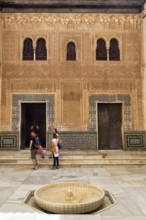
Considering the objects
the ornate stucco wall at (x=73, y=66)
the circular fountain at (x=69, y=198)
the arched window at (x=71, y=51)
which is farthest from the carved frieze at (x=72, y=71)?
the circular fountain at (x=69, y=198)

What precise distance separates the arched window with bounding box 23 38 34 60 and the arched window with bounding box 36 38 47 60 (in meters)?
0.22

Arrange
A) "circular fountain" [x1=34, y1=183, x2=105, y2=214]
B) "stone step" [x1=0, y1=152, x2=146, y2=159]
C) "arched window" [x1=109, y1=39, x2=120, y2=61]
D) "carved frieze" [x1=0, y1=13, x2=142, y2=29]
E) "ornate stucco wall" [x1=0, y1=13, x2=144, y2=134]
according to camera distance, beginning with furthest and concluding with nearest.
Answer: "arched window" [x1=109, y1=39, x2=120, y2=61] → "carved frieze" [x1=0, y1=13, x2=142, y2=29] → "ornate stucco wall" [x1=0, y1=13, x2=144, y2=134] → "stone step" [x1=0, y1=152, x2=146, y2=159] → "circular fountain" [x1=34, y1=183, x2=105, y2=214]

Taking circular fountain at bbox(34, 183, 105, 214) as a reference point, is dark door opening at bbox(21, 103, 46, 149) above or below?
above

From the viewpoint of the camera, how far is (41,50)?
882 centimetres

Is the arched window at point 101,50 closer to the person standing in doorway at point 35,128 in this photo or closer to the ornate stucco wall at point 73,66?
the ornate stucco wall at point 73,66

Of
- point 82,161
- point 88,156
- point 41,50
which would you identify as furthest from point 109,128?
point 41,50

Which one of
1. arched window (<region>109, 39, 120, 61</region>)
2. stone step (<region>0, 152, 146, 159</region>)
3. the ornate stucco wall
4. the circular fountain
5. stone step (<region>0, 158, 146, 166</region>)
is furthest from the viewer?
arched window (<region>109, 39, 120, 61</region>)

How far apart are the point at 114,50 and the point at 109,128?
292 centimetres

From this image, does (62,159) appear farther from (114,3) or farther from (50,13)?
(114,3)

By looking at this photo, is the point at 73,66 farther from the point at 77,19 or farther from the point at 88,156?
the point at 88,156

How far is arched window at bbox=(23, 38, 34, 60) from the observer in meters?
Answer: 8.75

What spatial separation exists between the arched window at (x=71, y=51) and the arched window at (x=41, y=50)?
854mm

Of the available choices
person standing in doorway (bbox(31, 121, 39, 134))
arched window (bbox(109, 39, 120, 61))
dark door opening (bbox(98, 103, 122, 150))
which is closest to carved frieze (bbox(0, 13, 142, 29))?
arched window (bbox(109, 39, 120, 61))

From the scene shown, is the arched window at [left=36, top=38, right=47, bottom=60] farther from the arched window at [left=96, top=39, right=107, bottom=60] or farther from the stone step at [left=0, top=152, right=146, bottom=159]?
the stone step at [left=0, top=152, right=146, bottom=159]
